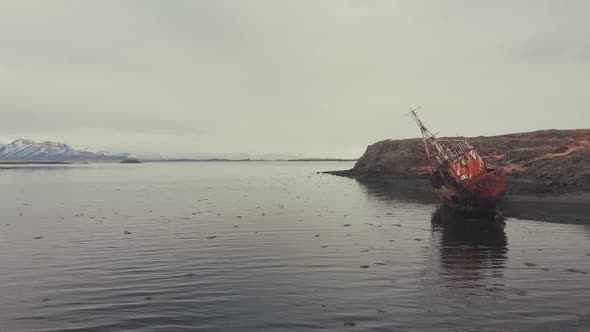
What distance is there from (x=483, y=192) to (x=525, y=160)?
1894 inches

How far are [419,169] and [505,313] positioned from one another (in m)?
94.0

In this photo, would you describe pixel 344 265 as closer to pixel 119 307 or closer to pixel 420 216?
pixel 119 307

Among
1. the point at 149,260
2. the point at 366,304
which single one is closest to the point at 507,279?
the point at 366,304

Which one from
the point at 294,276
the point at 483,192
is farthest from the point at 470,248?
the point at 483,192

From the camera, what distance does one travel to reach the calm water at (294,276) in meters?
14.0

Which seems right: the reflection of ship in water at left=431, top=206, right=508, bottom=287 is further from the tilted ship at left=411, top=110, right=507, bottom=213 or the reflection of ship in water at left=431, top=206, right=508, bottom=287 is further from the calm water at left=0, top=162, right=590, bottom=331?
the tilted ship at left=411, top=110, right=507, bottom=213

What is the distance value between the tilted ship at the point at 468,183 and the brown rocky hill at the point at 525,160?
823 inches

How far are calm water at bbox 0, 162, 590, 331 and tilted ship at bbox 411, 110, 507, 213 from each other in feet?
10.2

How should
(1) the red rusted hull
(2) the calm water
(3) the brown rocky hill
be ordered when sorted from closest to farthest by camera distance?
(2) the calm water → (1) the red rusted hull → (3) the brown rocky hill

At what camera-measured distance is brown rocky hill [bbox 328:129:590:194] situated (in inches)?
2238

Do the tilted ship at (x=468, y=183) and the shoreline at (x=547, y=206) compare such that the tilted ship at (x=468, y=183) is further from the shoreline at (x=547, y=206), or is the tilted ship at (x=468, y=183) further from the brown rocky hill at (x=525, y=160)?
the brown rocky hill at (x=525, y=160)

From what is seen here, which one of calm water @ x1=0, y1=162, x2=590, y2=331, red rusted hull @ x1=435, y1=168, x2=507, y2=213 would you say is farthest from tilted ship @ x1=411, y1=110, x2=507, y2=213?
calm water @ x1=0, y1=162, x2=590, y2=331

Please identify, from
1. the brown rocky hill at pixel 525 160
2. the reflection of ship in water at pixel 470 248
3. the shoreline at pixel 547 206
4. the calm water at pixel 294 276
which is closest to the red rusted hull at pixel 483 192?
the reflection of ship in water at pixel 470 248

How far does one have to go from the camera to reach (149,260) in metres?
23.3
